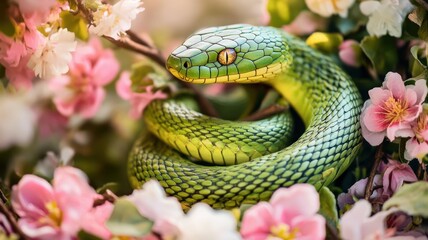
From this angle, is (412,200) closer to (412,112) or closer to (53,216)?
(412,112)

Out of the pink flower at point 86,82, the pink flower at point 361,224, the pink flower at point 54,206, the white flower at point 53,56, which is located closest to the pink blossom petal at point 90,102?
the pink flower at point 86,82

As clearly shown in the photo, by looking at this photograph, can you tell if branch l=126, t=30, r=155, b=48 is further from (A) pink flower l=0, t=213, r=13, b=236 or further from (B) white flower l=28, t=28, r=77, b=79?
(A) pink flower l=0, t=213, r=13, b=236

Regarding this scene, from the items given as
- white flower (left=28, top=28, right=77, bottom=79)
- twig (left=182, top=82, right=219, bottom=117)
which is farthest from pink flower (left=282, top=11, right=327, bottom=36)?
white flower (left=28, top=28, right=77, bottom=79)

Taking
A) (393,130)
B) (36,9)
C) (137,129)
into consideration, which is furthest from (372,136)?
(137,129)

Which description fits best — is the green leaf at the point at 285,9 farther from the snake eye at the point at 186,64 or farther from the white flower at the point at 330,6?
the snake eye at the point at 186,64

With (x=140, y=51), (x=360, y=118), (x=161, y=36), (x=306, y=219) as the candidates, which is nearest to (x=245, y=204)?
(x=306, y=219)
